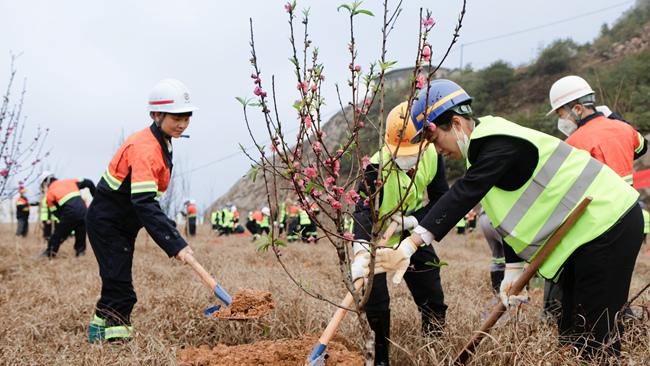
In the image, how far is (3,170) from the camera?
467cm

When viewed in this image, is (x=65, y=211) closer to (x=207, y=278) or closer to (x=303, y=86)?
(x=207, y=278)

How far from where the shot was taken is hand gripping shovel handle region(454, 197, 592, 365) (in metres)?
2.19

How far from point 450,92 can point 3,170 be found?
13.4 feet

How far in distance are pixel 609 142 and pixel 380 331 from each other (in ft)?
6.14

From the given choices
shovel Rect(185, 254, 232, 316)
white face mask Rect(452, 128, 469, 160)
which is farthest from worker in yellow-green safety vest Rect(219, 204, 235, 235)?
white face mask Rect(452, 128, 469, 160)

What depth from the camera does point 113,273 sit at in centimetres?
339

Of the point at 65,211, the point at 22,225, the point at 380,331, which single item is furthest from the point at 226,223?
the point at 380,331

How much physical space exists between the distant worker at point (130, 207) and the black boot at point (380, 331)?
0.99m

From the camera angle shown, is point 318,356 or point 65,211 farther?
point 65,211

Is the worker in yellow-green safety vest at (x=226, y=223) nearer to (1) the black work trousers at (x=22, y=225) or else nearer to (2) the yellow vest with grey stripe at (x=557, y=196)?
(1) the black work trousers at (x=22, y=225)

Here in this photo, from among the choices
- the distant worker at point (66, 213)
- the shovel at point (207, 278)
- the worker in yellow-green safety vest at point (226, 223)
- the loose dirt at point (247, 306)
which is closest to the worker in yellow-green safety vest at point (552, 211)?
the loose dirt at point (247, 306)

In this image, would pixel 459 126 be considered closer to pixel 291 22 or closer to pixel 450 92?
pixel 450 92

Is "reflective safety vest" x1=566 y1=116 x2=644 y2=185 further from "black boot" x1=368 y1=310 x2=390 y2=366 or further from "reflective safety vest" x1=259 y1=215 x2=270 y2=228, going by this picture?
"reflective safety vest" x1=259 y1=215 x2=270 y2=228

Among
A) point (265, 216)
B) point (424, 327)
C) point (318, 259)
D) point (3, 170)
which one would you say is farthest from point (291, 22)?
point (265, 216)
